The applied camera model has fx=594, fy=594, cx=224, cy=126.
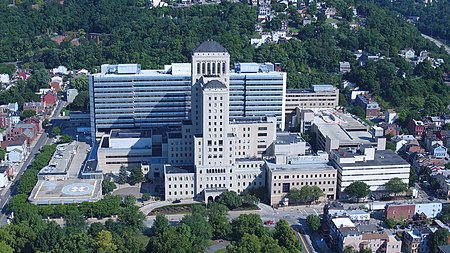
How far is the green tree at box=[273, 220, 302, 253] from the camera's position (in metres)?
47.8

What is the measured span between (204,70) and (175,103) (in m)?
9.12

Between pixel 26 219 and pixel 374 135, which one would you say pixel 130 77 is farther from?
pixel 374 135

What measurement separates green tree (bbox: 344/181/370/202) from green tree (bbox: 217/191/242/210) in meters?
10.9

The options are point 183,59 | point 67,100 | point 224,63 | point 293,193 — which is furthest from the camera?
point 183,59

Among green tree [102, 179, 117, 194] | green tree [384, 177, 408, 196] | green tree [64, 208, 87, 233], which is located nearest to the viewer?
green tree [64, 208, 87, 233]

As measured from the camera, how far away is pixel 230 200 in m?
56.4

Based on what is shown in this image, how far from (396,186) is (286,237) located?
16.1 m

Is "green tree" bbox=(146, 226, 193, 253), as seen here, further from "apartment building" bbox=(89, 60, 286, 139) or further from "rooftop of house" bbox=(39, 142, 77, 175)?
"apartment building" bbox=(89, 60, 286, 139)

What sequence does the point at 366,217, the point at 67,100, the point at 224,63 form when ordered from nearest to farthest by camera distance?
the point at 366,217, the point at 224,63, the point at 67,100

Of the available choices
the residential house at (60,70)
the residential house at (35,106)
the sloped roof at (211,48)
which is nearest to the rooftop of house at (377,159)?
the sloped roof at (211,48)

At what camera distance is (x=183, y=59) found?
10300 centimetres

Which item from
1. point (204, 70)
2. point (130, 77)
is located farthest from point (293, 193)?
point (130, 77)

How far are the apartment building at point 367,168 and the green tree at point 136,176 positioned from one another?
2003 centimetres

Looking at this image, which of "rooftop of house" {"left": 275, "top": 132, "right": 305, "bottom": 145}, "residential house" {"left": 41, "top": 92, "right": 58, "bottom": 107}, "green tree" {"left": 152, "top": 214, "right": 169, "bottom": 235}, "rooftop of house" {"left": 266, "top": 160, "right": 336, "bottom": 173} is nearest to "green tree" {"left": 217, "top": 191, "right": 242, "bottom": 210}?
"rooftop of house" {"left": 266, "top": 160, "right": 336, "bottom": 173}
